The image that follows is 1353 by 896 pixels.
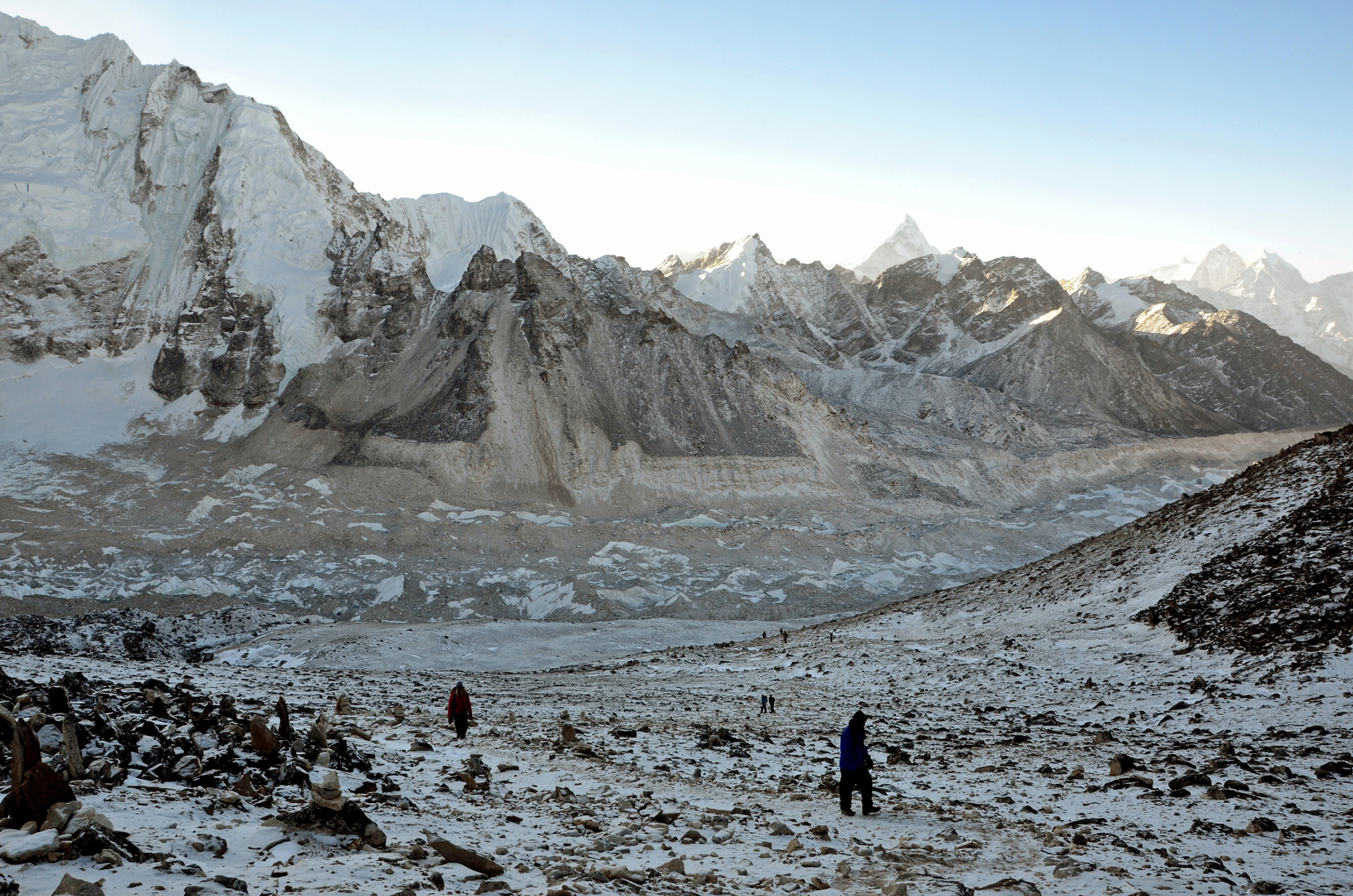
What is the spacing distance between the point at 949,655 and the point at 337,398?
74.5 m

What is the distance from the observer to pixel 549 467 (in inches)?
3201

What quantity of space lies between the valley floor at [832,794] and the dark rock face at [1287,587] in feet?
2.95

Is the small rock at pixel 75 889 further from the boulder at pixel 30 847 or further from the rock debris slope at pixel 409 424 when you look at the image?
the rock debris slope at pixel 409 424

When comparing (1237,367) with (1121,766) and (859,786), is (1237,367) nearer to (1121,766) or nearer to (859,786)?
(1121,766)

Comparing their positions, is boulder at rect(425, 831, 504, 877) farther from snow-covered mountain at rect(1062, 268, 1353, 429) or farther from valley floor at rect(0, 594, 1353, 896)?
snow-covered mountain at rect(1062, 268, 1353, 429)

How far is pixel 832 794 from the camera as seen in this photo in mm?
11055

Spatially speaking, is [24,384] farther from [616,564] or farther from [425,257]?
[616,564]

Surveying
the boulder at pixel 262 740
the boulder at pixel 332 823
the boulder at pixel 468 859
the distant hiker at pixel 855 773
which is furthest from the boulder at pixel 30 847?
the distant hiker at pixel 855 773

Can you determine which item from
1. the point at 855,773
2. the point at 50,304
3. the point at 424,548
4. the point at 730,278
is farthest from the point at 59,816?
the point at 730,278

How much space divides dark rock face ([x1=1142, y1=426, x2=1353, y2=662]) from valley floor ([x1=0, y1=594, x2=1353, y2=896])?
899mm

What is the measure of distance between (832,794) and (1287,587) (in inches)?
589

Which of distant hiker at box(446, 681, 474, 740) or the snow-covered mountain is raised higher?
the snow-covered mountain

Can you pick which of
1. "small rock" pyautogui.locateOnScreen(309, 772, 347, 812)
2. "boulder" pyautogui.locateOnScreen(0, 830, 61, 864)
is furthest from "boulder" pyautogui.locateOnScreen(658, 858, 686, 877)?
"boulder" pyautogui.locateOnScreen(0, 830, 61, 864)

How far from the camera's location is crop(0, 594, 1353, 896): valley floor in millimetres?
6855
